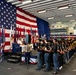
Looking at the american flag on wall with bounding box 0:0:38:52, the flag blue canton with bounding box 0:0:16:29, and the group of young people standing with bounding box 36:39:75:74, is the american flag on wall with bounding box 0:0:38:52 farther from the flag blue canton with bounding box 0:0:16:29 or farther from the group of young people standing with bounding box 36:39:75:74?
the group of young people standing with bounding box 36:39:75:74

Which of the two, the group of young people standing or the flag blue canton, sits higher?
the flag blue canton

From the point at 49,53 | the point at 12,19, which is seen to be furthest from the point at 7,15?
the point at 49,53

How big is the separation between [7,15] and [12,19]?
0.59 m

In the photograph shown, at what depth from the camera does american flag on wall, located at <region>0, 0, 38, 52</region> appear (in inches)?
354

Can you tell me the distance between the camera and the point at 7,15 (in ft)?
30.9

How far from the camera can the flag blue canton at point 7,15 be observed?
29.1 feet

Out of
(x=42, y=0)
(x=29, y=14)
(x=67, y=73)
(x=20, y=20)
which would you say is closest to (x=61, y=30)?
(x=29, y=14)

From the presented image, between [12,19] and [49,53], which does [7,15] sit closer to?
[12,19]

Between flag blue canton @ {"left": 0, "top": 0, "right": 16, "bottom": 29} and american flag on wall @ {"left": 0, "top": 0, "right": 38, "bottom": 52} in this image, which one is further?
american flag on wall @ {"left": 0, "top": 0, "right": 38, "bottom": 52}

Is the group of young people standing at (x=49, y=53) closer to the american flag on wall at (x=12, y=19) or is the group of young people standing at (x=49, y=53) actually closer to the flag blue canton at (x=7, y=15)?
the american flag on wall at (x=12, y=19)

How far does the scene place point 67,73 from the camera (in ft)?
18.6

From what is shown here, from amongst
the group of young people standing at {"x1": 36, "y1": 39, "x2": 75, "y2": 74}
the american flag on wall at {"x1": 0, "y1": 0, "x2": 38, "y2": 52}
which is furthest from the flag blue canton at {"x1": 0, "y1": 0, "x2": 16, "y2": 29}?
the group of young people standing at {"x1": 36, "y1": 39, "x2": 75, "y2": 74}

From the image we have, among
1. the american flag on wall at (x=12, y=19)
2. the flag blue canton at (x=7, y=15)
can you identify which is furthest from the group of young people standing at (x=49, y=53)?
the flag blue canton at (x=7, y=15)

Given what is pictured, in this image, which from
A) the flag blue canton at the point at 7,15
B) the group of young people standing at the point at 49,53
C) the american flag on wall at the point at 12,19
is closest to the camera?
the group of young people standing at the point at 49,53
